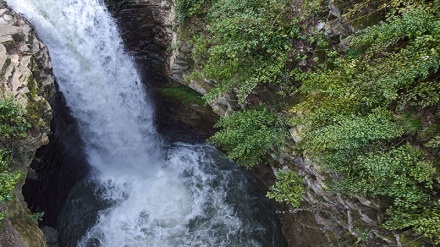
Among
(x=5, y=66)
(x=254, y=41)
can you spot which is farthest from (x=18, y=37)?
(x=254, y=41)

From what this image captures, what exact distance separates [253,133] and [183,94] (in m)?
4.47

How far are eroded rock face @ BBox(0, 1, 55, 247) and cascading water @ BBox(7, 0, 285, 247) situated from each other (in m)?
1.21

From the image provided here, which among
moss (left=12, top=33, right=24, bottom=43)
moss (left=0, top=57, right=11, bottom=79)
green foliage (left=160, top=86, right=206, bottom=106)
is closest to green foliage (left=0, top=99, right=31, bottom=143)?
moss (left=0, top=57, right=11, bottom=79)

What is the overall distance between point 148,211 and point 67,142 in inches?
140

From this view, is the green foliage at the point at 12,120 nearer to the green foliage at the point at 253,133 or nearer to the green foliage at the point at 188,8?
the green foliage at the point at 253,133

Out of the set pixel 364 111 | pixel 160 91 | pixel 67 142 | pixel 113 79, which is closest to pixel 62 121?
pixel 67 142

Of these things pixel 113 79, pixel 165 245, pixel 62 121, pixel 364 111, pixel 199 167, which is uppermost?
pixel 113 79

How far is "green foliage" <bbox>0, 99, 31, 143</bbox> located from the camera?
20.0ft

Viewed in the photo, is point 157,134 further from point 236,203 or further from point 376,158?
point 376,158

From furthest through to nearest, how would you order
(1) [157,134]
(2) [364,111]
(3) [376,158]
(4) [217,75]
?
(1) [157,134] → (4) [217,75] → (2) [364,111] → (3) [376,158]

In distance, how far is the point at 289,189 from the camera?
263 inches

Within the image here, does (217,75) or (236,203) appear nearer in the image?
(217,75)

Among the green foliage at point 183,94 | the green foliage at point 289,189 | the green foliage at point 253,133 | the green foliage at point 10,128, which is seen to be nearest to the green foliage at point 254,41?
the green foliage at point 253,133

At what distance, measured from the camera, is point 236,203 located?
35.0ft
